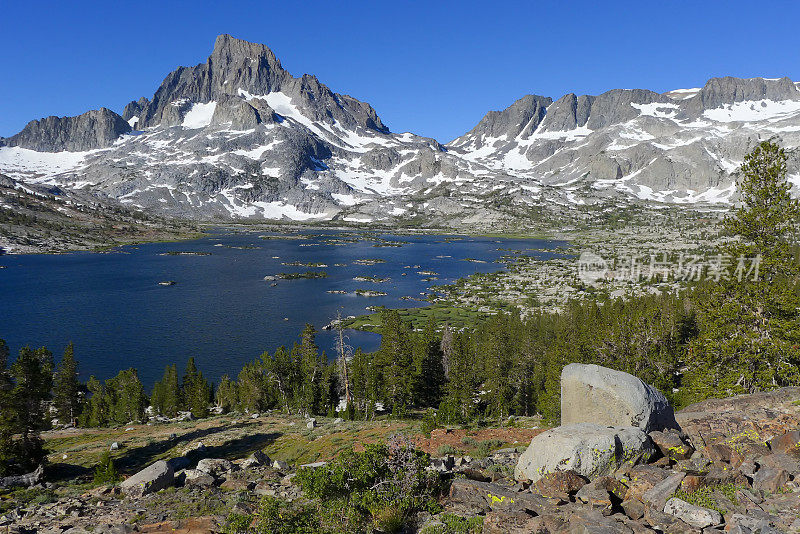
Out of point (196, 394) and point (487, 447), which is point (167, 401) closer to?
point (196, 394)

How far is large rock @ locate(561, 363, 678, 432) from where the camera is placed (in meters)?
17.2

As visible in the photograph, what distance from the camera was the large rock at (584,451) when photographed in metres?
14.2

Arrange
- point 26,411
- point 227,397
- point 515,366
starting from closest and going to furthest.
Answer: point 26,411, point 227,397, point 515,366

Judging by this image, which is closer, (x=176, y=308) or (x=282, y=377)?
(x=282, y=377)

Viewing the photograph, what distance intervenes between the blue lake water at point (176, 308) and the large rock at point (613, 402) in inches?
2674

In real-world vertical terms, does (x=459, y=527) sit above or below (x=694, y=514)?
below

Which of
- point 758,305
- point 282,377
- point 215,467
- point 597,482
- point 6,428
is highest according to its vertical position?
point 758,305

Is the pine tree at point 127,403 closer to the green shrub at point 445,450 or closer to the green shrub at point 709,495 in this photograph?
the green shrub at point 445,450

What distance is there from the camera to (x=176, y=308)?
116188mm

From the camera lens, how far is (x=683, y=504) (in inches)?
466

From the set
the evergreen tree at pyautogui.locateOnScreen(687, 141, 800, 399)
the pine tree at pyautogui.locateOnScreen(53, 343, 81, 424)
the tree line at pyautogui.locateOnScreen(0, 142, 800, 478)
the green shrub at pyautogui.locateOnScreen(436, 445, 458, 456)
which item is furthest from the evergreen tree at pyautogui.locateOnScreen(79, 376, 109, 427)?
the evergreen tree at pyautogui.locateOnScreen(687, 141, 800, 399)

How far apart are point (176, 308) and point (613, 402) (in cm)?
11963

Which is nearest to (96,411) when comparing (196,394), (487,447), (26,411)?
(196,394)

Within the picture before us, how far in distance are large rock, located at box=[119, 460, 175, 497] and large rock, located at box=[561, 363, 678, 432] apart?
1768 cm
